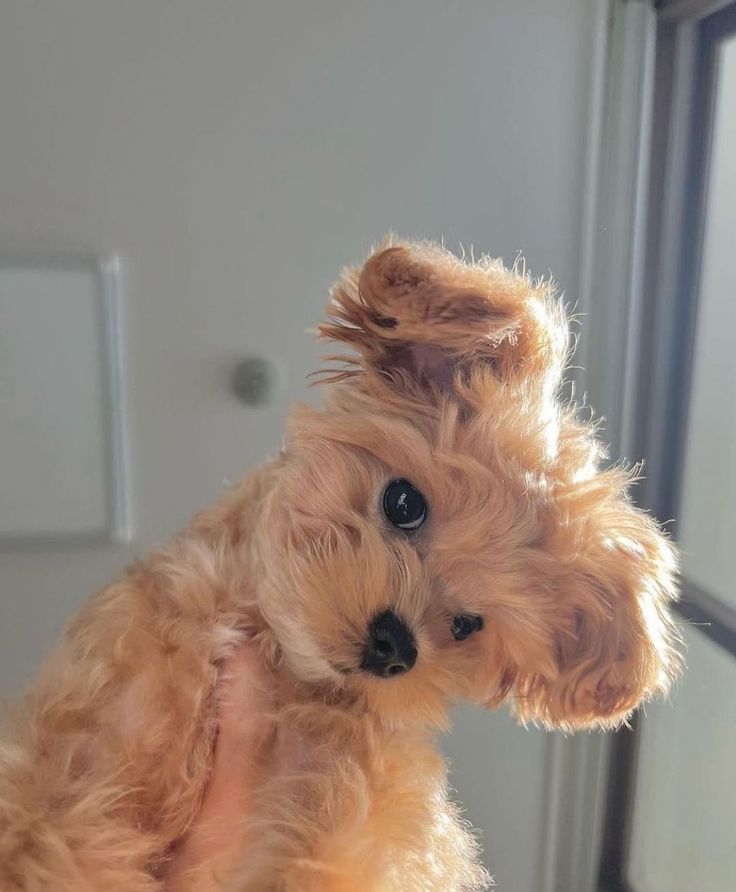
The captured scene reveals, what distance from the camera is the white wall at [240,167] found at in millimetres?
1250

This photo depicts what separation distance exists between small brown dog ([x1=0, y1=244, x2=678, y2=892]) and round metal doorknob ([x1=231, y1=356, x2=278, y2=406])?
0.57m

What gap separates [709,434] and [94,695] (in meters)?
1.26

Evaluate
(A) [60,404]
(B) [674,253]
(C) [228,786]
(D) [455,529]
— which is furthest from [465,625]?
(B) [674,253]

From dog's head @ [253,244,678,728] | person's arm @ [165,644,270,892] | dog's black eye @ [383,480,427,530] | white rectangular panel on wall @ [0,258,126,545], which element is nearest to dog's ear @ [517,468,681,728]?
dog's head @ [253,244,678,728]

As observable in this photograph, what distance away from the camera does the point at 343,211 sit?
1379mm

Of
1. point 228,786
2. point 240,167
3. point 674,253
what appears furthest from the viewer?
point 674,253

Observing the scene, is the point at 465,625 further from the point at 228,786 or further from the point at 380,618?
the point at 228,786

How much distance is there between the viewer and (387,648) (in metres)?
0.72

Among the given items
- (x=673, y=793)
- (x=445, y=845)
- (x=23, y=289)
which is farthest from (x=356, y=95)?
(x=673, y=793)

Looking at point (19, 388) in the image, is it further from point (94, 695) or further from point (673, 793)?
point (673, 793)

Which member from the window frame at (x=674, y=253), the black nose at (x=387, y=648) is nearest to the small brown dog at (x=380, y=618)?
the black nose at (x=387, y=648)

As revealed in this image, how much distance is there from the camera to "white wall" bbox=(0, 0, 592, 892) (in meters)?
1.25

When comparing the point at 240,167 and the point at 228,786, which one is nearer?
the point at 228,786

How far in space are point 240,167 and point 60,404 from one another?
515 mm
